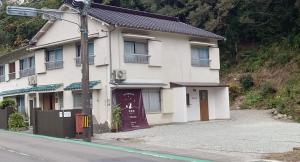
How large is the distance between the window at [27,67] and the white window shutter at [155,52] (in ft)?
35.8

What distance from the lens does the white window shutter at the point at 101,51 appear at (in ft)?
92.5

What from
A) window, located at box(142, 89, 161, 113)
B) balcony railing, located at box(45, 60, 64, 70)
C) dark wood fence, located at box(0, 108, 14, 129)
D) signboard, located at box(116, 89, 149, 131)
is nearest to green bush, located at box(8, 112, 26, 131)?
dark wood fence, located at box(0, 108, 14, 129)

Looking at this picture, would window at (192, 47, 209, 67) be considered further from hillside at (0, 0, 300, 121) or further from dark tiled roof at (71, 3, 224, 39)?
hillside at (0, 0, 300, 121)

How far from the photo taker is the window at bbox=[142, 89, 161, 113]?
1186 inches

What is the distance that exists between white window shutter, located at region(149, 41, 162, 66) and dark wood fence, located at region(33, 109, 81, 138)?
21.6 ft

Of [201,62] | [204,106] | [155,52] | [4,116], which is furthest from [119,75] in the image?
[4,116]

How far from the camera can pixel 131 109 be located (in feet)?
93.5

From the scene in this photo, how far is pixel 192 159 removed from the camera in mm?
15477

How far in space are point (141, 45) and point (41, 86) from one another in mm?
8505

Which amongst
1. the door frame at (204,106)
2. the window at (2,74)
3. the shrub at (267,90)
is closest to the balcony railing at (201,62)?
the door frame at (204,106)

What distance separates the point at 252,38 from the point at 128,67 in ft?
79.1

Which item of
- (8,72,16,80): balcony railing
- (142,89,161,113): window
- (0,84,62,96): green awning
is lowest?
(142,89,161,113): window

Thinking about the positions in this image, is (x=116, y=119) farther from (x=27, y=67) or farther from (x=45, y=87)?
(x=27, y=67)

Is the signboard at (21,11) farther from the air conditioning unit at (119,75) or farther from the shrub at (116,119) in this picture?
the shrub at (116,119)
